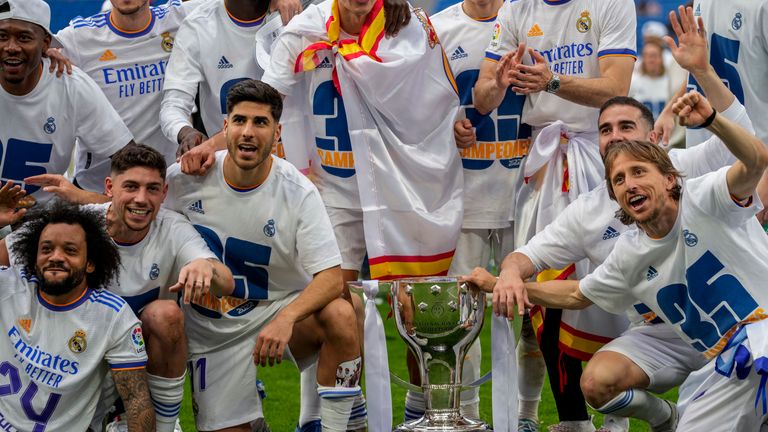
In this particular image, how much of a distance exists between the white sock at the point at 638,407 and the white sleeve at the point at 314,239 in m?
1.37

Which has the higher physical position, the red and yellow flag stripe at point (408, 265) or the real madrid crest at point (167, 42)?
the real madrid crest at point (167, 42)

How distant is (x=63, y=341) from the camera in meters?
5.14

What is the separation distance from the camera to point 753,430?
16.0 feet

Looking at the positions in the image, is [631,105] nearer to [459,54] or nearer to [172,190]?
[459,54]

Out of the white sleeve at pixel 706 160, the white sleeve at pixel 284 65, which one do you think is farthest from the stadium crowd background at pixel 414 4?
the white sleeve at pixel 706 160

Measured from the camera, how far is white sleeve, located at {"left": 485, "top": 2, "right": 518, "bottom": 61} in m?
5.96

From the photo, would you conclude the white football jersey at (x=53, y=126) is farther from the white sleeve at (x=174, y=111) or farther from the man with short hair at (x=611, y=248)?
the man with short hair at (x=611, y=248)

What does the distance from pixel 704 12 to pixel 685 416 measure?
7.21 feet

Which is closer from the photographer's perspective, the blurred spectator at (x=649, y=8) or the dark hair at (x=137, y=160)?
the dark hair at (x=137, y=160)

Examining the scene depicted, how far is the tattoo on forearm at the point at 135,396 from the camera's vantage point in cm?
517

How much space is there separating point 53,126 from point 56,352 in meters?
1.39

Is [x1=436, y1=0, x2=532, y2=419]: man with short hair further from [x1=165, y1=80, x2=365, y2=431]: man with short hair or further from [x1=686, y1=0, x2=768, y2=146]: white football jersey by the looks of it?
[x1=686, y1=0, x2=768, y2=146]: white football jersey

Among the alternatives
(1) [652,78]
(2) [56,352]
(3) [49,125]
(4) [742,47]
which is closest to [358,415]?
(2) [56,352]

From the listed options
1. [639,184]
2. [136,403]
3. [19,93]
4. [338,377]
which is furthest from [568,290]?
[19,93]
